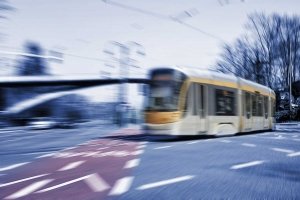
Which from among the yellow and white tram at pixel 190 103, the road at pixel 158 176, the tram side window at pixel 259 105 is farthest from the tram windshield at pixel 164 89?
the tram side window at pixel 259 105

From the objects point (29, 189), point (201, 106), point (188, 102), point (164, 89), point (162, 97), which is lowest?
point (29, 189)

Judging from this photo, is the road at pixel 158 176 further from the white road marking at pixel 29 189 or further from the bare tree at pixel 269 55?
the bare tree at pixel 269 55

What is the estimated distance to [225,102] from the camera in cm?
1602

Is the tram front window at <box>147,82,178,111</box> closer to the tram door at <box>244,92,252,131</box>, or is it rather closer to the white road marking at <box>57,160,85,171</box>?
the tram door at <box>244,92,252,131</box>

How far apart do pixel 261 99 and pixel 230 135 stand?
150 inches

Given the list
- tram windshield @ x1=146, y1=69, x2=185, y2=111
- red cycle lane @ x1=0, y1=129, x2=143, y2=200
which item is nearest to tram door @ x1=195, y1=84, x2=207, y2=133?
→ tram windshield @ x1=146, y1=69, x2=185, y2=111

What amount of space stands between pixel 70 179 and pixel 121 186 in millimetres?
1059

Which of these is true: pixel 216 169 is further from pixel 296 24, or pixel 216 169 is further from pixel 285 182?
pixel 296 24

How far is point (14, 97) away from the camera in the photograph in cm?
5072

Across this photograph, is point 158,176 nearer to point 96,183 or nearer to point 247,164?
point 96,183

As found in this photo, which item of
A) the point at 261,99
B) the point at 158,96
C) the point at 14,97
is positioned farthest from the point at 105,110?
the point at 158,96

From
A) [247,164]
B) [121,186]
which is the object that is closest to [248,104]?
[247,164]

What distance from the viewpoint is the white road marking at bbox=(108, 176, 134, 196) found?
5.44 m

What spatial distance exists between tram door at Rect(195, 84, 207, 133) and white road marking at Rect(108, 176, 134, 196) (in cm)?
817
